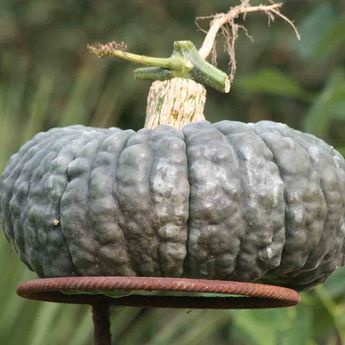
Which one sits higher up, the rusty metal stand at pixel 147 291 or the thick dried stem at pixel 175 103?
the thick dried stem at pixel 175 103

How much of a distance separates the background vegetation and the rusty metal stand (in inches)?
68.5

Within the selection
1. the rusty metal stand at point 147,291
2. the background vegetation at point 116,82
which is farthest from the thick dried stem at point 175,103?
the background vegetation at point 116,82

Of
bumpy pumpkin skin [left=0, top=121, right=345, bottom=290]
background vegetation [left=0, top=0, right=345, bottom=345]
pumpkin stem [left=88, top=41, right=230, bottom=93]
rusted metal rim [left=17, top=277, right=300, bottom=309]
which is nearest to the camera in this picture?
rusted metal rim [left=17, top=277, right=300, bottom=309]

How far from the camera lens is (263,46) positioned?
5.85m

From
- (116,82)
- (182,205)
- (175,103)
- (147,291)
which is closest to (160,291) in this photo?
(147,291)

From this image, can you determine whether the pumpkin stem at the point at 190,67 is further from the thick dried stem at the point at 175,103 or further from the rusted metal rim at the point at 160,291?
the rusted metal rim at the point at 160,291

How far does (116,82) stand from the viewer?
5809 millimetres

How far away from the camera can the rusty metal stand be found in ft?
5.73

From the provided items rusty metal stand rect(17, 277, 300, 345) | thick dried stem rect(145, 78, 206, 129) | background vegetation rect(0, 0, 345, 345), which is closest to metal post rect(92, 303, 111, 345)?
rusty metal stand rect(17, 277, 300, 345)

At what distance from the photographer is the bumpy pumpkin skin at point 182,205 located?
1.85 m

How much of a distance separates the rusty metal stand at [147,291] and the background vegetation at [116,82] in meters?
1.74

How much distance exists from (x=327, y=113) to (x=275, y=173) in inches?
48.7

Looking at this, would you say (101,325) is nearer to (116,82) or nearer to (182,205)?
(182,205)

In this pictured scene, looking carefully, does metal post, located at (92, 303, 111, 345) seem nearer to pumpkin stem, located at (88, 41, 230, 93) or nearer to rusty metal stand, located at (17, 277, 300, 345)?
rusty metal stand, located at (17, 277, 300, 345)
